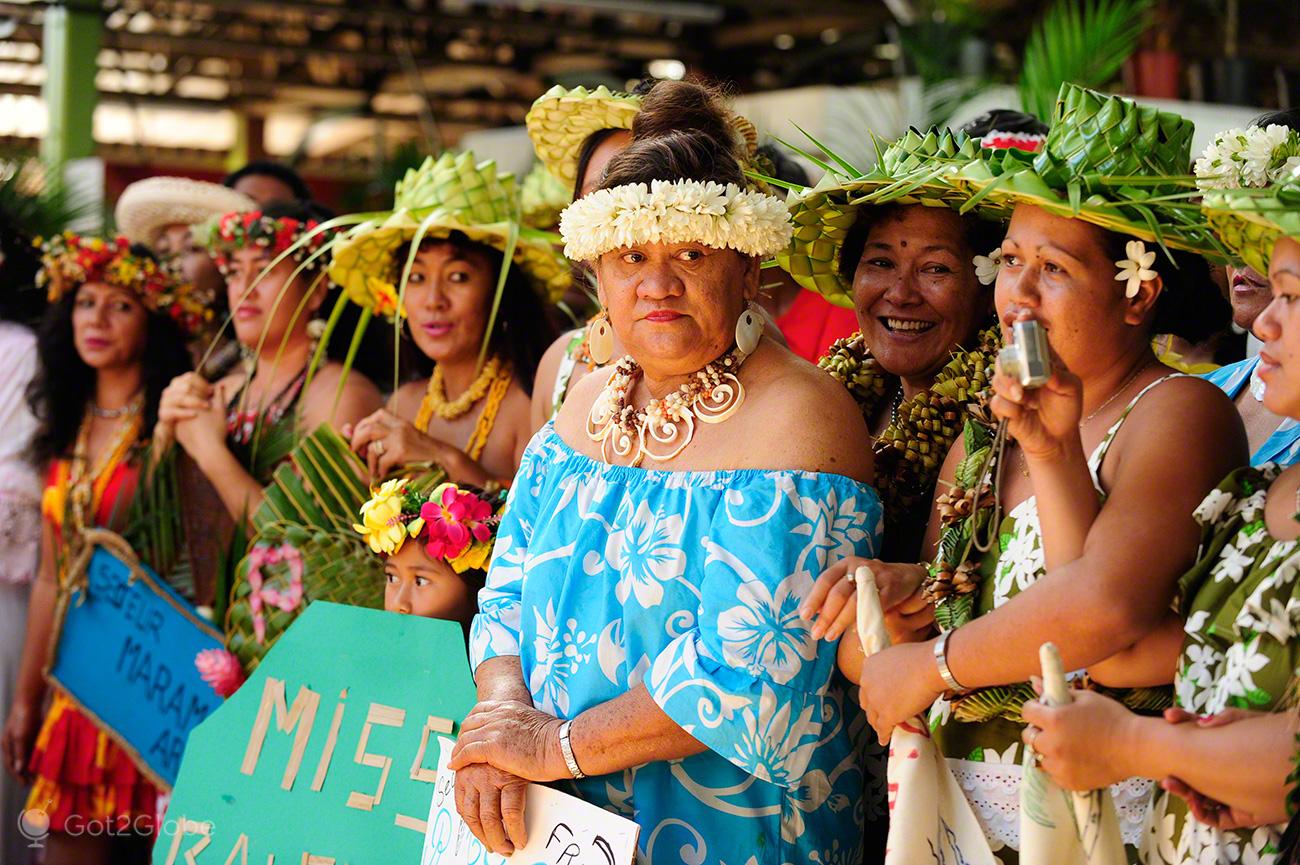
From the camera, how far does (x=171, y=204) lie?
5.58m

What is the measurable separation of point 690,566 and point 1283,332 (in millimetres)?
952

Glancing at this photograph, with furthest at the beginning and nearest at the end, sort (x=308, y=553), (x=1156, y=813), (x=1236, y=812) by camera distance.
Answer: (x=308, y=553), (x=1156, y=813), (x=1236, y=812)

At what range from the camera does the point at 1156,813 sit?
2084 mm

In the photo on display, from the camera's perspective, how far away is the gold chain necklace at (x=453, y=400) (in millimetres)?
3812

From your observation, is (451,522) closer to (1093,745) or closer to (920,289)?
(920,289)

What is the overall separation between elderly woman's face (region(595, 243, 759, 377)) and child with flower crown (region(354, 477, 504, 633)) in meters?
0.72

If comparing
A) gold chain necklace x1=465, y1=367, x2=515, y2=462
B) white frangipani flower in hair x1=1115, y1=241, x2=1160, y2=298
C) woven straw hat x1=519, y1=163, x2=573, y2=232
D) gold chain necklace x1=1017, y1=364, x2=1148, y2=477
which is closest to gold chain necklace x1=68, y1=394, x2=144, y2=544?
woven straw hat x1=519, y1=163, x2=573, y2=232

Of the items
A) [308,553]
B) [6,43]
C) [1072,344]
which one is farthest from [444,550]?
[6,43]

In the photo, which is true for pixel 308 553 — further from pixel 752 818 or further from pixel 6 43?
pixel 6 43

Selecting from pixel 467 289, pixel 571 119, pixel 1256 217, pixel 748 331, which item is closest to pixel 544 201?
pixel 467 289

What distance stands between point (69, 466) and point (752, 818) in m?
3.34

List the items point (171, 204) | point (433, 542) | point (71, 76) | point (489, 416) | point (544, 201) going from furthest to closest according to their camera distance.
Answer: point (71, 76) → point (171, 204) → point (544, 201) → point (489, 416) → point (433, 542)

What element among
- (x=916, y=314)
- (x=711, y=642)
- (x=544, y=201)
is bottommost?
(x=711, y=642)

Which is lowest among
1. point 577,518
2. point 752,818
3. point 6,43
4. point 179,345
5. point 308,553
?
point 752,818
